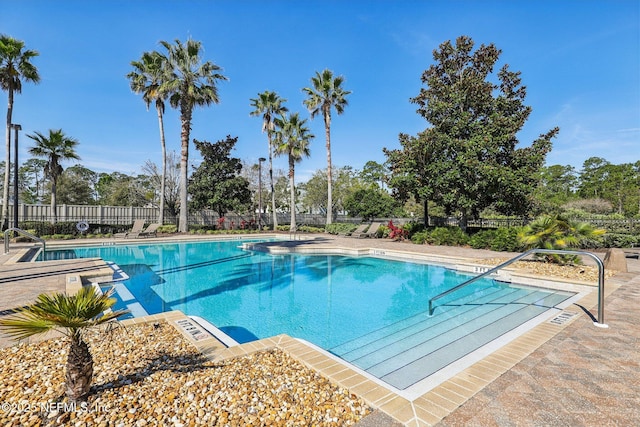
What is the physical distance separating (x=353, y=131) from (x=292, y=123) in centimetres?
585

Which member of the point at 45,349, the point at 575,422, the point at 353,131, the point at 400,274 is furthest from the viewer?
the point at 353,131

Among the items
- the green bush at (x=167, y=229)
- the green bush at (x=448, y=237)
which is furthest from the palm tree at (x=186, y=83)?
the green bush at (x=448, y=237)

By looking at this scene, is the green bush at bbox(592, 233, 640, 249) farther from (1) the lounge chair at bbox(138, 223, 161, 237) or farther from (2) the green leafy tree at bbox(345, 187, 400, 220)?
(1) the lounge chair at bbox(138, 223, 161, 237)

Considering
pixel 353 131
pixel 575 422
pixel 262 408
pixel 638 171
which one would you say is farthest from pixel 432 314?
pixel 638 171

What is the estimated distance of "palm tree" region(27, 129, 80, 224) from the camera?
57.3 ft

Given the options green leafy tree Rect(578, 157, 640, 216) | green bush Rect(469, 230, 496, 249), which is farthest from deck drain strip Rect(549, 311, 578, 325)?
green leafy tree Rect(578, 157, 640, 216)

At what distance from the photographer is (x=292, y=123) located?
22.5 meters

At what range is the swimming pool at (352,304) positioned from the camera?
4121mm

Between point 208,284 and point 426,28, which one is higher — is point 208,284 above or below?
below

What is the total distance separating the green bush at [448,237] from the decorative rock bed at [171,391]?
12.9m

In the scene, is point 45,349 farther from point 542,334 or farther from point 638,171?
point 638,171

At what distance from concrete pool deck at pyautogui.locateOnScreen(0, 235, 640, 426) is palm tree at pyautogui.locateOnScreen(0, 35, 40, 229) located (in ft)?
60.0

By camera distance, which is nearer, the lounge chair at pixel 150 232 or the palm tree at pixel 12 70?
the palm tree at pixel 12 70

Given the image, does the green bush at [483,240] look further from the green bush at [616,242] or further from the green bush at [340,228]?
the green bush at [340,228]
